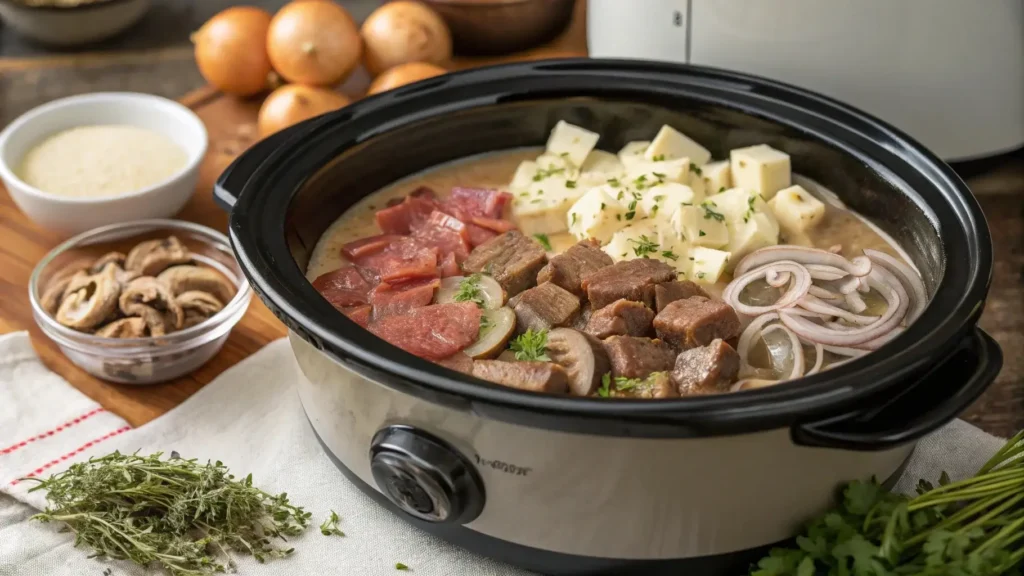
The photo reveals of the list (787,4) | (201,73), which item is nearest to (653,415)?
(787,4)

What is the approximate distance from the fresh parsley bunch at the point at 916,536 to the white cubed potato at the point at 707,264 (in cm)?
73

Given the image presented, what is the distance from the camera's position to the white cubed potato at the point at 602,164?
3049mm

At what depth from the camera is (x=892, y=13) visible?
296 centimetres

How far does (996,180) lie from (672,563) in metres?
2.06

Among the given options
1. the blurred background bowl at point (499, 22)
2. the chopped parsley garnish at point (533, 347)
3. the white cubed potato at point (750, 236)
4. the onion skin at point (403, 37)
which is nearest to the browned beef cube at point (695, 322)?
the chopped parsley garnish at point (533, 347)

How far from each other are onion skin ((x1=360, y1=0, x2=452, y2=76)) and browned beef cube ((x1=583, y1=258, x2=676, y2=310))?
1617 millimetres

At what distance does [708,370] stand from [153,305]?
1547 millimetres

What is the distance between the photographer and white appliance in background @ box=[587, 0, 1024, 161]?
2982mm

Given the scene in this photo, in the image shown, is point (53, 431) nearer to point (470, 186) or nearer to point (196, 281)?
point (196, 281)

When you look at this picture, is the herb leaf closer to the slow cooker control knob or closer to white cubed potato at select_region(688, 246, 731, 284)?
the slow cooker control knob

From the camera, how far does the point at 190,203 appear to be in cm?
349

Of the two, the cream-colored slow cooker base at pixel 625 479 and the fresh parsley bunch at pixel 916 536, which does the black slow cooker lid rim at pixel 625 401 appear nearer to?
the cream-colored slow cooker base at pixel 625 479

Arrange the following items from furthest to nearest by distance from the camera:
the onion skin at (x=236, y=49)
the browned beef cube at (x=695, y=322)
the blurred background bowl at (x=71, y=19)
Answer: the blurred background bowl at (x=71, y=19), the onion skin at (x=236, y=49), the browned beef cube at (x=695, y=322)

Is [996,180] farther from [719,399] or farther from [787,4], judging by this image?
[719,399]
